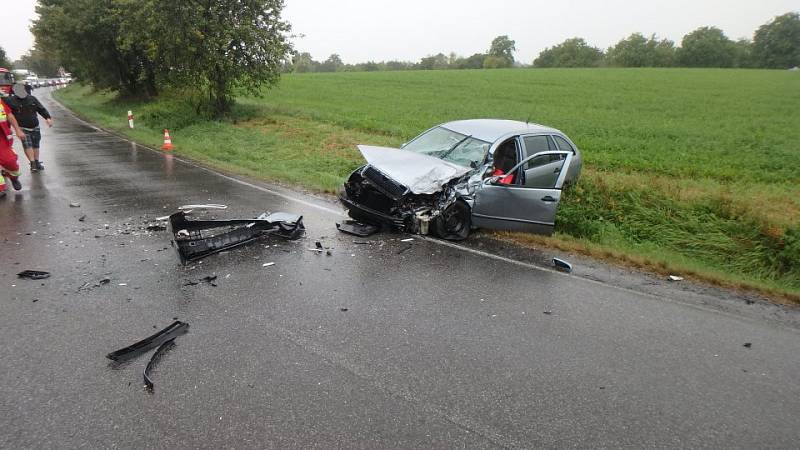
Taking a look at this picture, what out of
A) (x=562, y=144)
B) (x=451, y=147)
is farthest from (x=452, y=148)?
(x=562, y=144)

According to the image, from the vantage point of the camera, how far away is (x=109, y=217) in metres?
7.52

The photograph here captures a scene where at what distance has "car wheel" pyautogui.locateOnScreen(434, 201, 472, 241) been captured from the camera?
22.5 ft

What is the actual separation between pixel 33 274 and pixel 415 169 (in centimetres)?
463

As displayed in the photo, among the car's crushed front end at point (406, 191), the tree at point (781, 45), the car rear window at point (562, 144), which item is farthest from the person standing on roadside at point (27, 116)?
the tree at point (781, 45)

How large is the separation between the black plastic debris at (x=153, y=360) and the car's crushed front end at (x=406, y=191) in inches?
138

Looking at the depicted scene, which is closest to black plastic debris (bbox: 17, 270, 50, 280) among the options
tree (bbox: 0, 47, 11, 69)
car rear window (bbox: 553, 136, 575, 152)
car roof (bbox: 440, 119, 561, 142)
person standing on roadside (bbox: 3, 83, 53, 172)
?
car roof (bbox: 440, 119, 561, 142)

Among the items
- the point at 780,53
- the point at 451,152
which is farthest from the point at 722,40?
the point at 451,152

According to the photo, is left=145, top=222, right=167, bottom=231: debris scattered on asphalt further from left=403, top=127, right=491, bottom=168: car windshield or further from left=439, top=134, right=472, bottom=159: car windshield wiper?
left=439, top=134, right=472, bottom=159: car windshield wiper

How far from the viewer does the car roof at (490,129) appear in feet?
25.4

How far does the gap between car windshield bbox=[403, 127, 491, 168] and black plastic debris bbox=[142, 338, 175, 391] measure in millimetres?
4674

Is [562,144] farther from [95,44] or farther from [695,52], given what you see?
[695,52]

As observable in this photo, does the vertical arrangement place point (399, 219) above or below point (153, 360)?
above

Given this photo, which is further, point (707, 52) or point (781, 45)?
point (707, 52)

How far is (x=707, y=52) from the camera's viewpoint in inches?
3789
